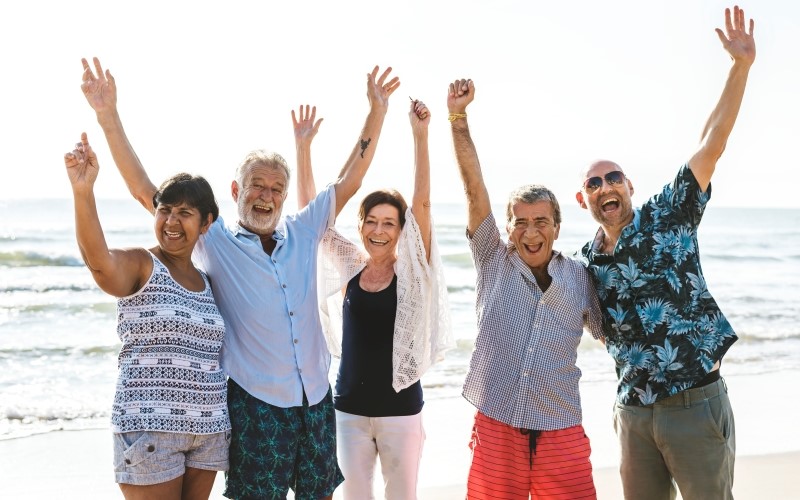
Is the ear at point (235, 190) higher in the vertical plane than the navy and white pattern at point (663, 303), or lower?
higher

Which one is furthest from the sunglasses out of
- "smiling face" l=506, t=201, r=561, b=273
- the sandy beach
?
the sandy beach

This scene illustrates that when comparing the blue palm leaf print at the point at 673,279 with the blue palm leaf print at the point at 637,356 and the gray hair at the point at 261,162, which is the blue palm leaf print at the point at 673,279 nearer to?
the blue palm leaf print at the point at 637,356

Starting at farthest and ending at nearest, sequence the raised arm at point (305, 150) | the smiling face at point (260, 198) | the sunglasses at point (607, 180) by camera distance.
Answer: the raised arm at point (305, 150) → the sunglasses at point (607, 180) → the smiling face at point (260, 198)

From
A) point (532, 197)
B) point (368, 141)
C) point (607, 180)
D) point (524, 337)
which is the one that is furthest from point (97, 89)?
point (607, 180)

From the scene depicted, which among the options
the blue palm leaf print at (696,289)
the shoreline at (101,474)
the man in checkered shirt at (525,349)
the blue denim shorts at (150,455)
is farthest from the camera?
the shoreline at (101,474)

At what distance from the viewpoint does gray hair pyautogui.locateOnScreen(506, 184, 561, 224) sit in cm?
407

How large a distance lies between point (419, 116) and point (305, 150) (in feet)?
2.64

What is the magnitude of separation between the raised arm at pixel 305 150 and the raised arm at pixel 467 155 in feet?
3.21

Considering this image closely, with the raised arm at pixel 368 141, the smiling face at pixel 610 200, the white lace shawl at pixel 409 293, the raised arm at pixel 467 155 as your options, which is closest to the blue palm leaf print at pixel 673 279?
the smiling face at pixel 610 200

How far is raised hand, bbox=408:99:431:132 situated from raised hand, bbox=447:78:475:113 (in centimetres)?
17

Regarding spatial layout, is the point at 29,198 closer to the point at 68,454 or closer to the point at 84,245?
the point at 68,454

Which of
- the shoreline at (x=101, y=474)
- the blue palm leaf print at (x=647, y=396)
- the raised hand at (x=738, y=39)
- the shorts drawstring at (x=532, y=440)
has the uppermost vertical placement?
the raised hand at (x=738, y=39)

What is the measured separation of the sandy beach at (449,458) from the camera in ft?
20.4

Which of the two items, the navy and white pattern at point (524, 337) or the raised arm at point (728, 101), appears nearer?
the navy and white pattern at point (524, 337)
